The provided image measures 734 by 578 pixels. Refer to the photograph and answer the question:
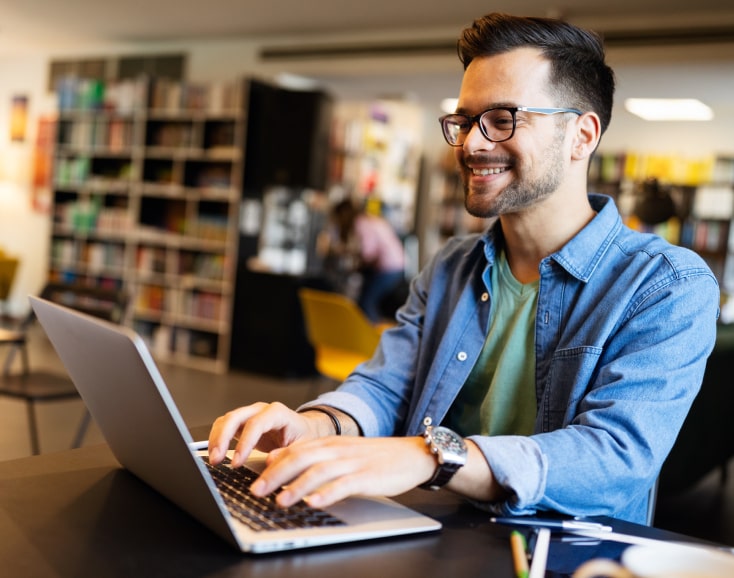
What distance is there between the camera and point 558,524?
966 millimetres

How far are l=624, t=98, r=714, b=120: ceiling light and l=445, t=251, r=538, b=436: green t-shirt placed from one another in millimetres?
7144

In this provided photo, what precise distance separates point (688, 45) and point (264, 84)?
11.1 feet

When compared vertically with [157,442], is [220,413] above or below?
below

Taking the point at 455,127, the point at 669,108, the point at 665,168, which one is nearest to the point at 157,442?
the point at 455,127

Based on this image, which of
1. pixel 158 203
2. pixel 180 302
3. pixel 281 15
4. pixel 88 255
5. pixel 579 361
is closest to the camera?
pixel 579 361

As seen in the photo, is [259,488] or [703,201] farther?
[703,201]

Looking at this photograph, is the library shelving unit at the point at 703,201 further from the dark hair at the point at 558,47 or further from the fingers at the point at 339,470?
the fingers at the point at 339,470

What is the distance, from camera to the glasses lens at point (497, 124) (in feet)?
4.39

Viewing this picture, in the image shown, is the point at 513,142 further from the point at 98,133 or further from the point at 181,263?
the point at 98,133

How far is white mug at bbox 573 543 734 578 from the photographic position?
643 mm

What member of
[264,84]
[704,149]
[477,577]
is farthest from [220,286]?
[477,577]

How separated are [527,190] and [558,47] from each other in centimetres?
25

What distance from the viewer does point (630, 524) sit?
1012mm

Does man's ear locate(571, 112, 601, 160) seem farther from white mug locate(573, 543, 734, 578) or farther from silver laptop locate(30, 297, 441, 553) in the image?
white mug locate(573, 543, 734, 578)
